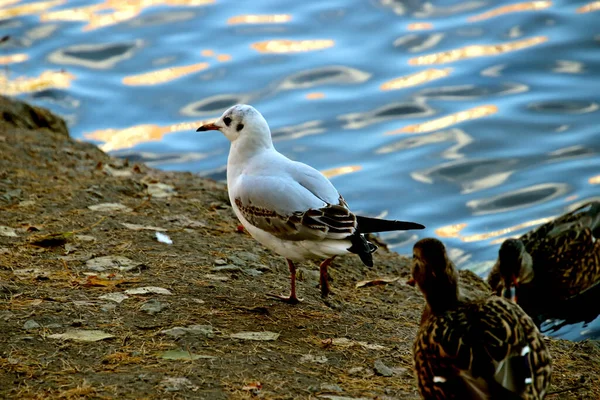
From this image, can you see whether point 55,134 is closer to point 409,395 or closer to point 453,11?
point 409,395

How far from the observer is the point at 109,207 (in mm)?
7359

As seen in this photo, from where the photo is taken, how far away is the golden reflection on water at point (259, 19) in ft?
50.8

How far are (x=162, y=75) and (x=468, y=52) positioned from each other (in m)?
4.53

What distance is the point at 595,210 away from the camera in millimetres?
9102

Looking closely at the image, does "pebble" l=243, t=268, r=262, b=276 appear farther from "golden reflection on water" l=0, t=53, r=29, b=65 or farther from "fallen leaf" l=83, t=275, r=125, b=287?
"golden reflection on water" l=0, t=53, r=29, b=65

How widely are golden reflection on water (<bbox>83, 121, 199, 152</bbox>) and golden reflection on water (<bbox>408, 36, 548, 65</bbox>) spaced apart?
3534 millimetres

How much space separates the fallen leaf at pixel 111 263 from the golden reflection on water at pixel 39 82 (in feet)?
26.3

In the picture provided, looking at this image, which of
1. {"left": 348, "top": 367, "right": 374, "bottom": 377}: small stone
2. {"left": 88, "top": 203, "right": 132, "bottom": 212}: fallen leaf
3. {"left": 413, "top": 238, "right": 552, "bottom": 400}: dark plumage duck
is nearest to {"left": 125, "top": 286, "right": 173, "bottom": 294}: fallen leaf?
{"left": 348, "top": 367, "right": 374, "bottom": 377}: small stone

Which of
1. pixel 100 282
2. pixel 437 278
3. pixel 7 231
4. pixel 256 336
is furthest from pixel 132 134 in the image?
pixel 437 278

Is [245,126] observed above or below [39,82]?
above

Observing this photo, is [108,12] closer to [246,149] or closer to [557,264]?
[557,264]

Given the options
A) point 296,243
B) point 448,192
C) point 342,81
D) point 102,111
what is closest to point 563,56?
point 342,81

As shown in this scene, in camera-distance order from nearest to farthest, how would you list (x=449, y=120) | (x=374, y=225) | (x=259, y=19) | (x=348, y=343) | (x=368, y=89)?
(x=348, y=343) < (x=374, y=225) < (x=449, y=120) < (x=368, y=89) < (x=259, y=19)

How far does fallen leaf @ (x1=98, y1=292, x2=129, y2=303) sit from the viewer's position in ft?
18.2
